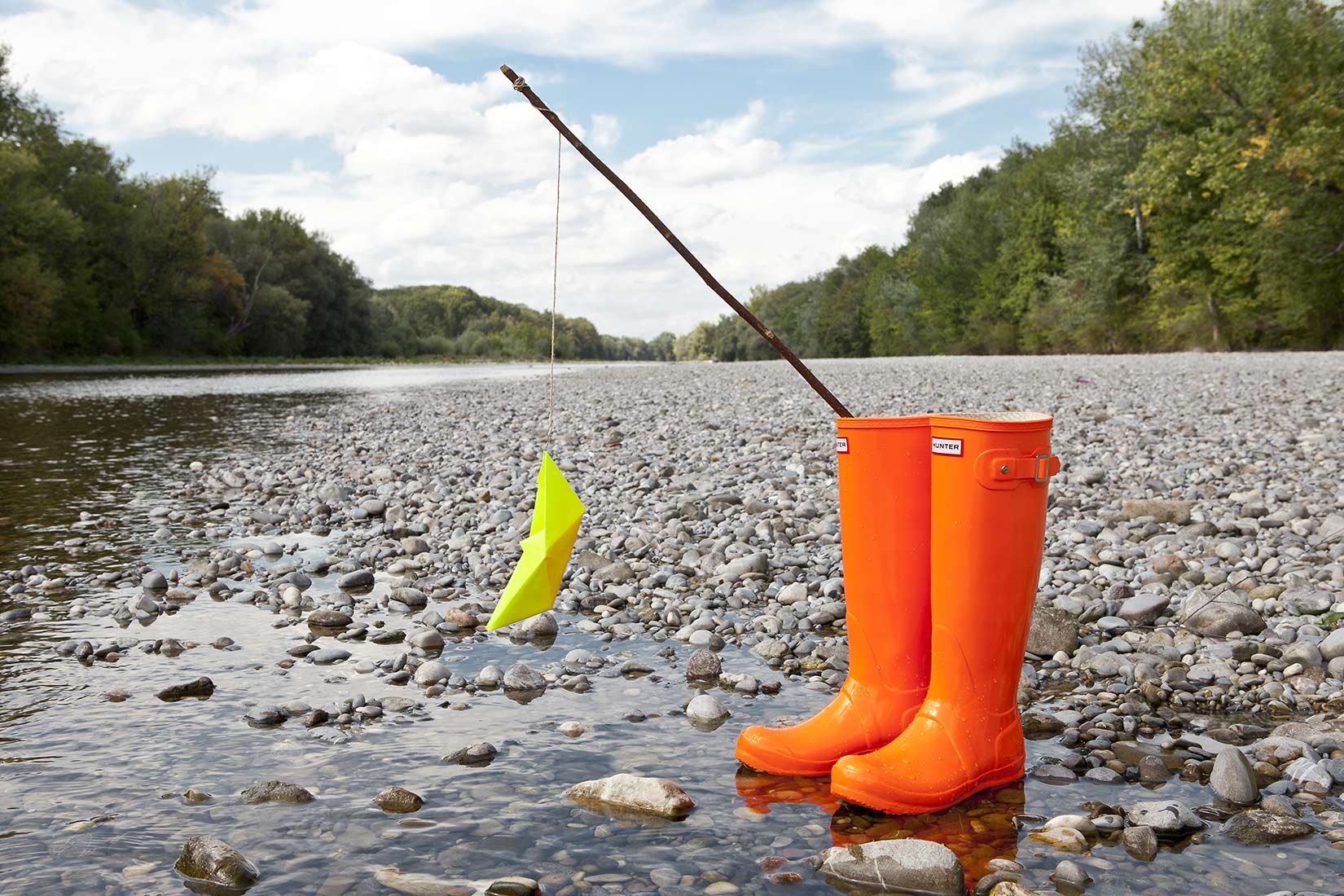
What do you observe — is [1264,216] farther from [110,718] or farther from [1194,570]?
[110,718]

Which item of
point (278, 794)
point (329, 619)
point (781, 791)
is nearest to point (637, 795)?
point (781, 791)

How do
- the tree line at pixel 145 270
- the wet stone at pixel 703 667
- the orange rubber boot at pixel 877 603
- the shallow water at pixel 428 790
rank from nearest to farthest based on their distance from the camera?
the shallow water at pixel 428 790 < the orange rubber boot at pixel 877 603 < the wet stone at pixel 703 667 < the tree line at pixel 145 270

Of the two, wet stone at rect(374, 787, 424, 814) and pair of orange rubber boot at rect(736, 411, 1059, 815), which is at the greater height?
pair of orange rubber boot at rect(736, 411, 1059, 815)

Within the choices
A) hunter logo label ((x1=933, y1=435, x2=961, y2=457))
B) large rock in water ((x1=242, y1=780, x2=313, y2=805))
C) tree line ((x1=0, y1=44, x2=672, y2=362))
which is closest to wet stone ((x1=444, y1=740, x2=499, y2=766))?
large rock in water ((x1=242, y1=780, x2=313, y2=805))

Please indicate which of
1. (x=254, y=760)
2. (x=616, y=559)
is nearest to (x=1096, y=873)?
(x=254, y=760)

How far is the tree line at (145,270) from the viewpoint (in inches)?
1574

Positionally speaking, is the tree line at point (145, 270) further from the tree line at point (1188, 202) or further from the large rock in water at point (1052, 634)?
the large rock in water at point (1052, 634)

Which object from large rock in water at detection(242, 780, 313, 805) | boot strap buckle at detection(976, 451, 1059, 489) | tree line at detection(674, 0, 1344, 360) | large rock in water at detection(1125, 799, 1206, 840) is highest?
tree line at detection(674, 0, 1344, 360)

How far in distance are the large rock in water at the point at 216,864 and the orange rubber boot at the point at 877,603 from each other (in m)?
1.30

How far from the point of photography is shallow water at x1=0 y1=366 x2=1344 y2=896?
2256mm

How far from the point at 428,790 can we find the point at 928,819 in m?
1.34

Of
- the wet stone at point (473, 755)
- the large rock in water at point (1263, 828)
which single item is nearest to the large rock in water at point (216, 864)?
the wet stone at point (473, 755)

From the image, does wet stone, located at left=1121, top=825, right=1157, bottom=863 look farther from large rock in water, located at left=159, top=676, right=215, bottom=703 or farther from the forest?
the forest

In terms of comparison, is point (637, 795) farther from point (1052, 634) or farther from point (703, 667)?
point (1052, 634)
